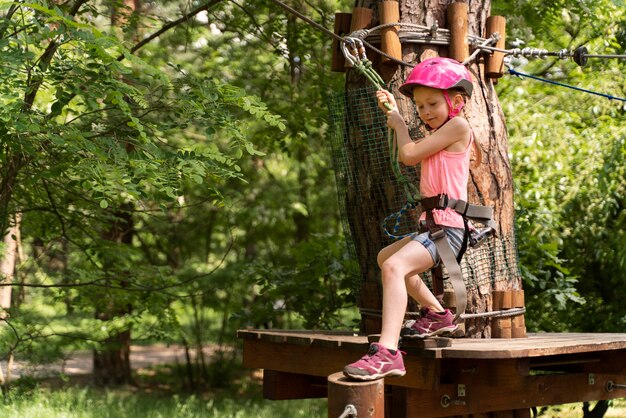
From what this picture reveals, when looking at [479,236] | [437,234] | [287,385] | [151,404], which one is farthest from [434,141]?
[151,404]

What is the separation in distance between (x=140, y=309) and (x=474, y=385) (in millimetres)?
5149

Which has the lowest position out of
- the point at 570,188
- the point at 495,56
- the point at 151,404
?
the point at 151,404

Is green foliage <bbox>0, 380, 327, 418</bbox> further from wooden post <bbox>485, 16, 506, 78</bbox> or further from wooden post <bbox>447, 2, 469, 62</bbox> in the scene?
wooden post <bbox>447, 2, 469, 62</bbox>

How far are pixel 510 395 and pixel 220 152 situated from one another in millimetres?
3288

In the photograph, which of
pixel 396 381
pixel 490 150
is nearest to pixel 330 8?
pixel 490 150

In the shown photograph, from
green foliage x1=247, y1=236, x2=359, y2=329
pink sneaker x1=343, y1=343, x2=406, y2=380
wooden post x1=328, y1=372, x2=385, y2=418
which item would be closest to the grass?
green foliage x1=247, y1=236, x2=359, y2=329

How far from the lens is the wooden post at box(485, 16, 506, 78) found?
511cm

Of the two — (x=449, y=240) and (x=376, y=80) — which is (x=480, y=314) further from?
(x=376, y=80)

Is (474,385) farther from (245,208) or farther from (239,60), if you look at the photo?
(245,208)

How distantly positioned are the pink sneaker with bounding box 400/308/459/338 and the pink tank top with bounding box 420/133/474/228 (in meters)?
0.43

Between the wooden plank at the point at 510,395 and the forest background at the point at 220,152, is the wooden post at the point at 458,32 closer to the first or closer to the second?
the forest background at the point at 220,152

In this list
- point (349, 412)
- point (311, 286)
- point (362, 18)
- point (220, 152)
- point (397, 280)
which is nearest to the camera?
point (349, 412)

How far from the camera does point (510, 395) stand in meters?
4.53

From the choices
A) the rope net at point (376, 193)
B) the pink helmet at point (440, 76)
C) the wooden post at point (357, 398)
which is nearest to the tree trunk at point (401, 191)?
the rope net at point (376, 193)
